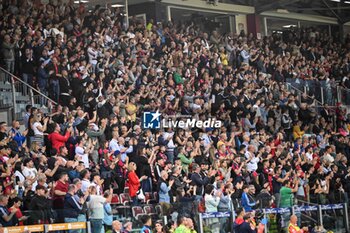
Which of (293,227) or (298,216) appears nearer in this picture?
(293,227)

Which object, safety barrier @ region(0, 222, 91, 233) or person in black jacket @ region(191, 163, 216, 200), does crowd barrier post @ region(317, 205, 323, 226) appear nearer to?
person in black jacket @ region(191, 163, 216, 200)

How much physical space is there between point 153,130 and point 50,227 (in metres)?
9.17

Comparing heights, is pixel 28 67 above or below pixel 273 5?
below

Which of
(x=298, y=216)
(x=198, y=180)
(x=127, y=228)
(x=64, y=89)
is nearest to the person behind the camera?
(x=127, y=228)

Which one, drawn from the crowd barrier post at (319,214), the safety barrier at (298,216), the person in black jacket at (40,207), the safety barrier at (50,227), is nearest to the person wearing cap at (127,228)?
the safety barrier at (50,227)

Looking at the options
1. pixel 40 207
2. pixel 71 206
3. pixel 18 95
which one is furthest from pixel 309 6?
pixel 40 207

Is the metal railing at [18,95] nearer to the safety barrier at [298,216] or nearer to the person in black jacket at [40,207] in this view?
the person in black jacket at [40,207]

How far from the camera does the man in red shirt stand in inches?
707

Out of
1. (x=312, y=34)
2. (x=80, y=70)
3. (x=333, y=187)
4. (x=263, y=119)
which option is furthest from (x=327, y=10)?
(x=80, y=70)

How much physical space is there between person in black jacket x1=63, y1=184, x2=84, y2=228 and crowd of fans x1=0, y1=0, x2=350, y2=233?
0.03 m

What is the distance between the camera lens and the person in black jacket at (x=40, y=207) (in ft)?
54.8

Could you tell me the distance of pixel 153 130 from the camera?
83.5 ft

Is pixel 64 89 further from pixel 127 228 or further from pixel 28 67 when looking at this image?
pixel 127 228

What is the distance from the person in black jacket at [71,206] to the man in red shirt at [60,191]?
0.34 metres
